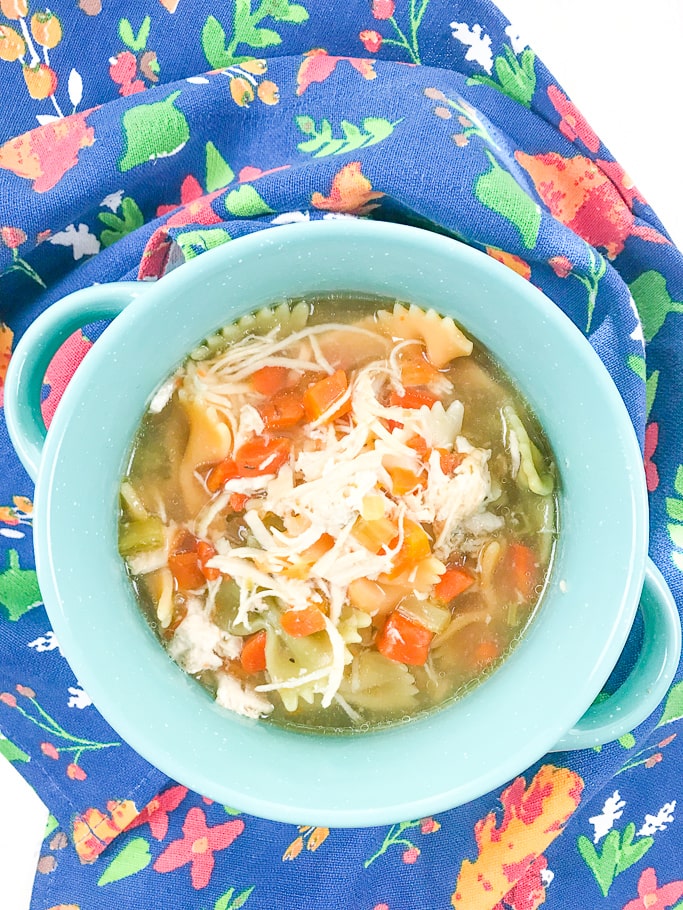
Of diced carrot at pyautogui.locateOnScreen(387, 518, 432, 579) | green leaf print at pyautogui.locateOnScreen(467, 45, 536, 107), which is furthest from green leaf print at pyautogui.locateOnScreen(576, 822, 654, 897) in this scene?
green leaf print at pyautogui.locateOnScreen(467, 45, 536, 107)

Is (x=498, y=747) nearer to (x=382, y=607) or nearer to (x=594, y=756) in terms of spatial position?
(x=382, y=607)

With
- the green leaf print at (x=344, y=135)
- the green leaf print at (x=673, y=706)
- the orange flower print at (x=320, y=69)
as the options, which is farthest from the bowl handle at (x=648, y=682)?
the orange flower print at (x=320, y=69)

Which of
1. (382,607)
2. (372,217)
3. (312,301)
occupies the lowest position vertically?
(382,607)

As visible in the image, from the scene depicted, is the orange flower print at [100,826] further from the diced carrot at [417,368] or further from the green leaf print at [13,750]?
the diced carrot at [417,368]

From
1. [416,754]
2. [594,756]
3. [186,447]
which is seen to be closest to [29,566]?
[186,447]

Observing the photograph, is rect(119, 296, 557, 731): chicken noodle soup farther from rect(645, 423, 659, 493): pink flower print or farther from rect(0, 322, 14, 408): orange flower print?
rect(0, 322, 14, 408): orange flower print

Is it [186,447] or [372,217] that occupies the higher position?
[372,217]
